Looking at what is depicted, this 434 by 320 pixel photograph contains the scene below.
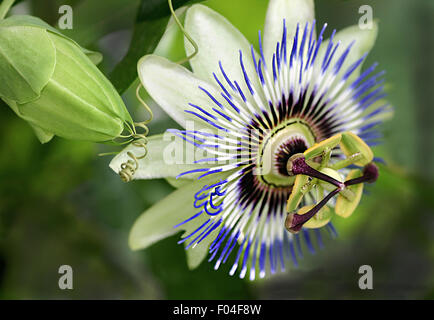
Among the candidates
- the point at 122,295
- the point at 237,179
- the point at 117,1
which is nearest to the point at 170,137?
the point at 237,179

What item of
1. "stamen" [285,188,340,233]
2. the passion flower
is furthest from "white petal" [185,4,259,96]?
"stamen" [285,188,340,233]

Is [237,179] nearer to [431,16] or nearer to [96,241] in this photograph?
[96,241]

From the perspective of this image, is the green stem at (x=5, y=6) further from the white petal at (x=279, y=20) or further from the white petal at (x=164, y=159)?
the white petal at (x=279, y=20)

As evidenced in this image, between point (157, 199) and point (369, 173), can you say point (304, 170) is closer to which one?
point (369, 173)

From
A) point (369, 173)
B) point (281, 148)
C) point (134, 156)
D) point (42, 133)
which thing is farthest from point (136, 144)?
point (369, 173)

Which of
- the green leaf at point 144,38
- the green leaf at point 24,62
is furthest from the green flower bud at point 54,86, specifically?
the green leaf at point 144,38
